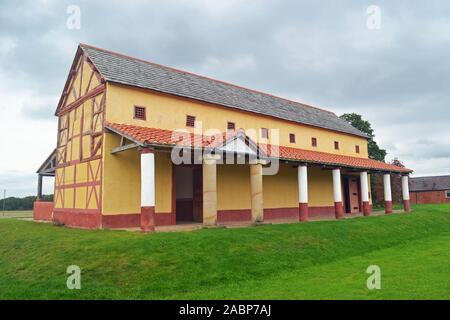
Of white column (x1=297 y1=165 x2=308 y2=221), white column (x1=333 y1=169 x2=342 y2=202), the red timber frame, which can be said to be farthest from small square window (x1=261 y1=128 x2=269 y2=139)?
the red timber frame

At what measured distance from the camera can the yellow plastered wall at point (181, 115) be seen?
646 inches

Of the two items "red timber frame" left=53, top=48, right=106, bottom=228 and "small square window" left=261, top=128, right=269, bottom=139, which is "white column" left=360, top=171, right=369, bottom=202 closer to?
"small square window" left=261, top=128, right=269, bottom=139

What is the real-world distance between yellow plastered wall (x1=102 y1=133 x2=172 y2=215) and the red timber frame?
0.41 m

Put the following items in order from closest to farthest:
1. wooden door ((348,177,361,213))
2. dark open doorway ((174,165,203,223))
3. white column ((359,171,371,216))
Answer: dark open doorway ((174,165,203,223)) < white column ((359,171,371,216)) < wooden door ((348,177,361,213))

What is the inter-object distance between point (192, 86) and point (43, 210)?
12.9m

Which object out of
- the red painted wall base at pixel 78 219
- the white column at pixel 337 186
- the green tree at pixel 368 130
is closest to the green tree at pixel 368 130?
the green tree at pixel 368 130

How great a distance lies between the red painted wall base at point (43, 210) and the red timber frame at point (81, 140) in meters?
2.19

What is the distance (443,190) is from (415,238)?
4969cm

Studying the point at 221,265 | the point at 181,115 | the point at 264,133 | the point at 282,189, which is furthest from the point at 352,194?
the point at 221,265

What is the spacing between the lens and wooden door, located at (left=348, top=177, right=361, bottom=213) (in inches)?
1123
